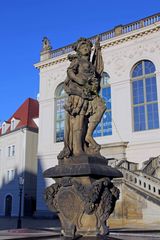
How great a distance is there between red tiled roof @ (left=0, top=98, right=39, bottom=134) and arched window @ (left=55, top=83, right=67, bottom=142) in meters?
5.95

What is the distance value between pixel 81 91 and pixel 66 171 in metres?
1.78

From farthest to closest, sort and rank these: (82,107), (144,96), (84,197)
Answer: (144,96), (82,107), (84,197)

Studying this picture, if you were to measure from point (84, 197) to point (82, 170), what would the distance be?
0.51m

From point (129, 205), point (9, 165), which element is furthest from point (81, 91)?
point (9, 165)

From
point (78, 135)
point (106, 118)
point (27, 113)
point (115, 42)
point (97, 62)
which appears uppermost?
point (115, 42)

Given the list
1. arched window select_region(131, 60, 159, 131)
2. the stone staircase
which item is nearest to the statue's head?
the stone staircase

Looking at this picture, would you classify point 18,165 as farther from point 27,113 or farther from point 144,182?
point 144,182

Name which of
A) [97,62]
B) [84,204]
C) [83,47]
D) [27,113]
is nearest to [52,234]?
[84,204]

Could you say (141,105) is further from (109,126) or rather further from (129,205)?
(129,205)

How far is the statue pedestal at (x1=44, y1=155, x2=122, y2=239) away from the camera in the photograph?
6.64 metres

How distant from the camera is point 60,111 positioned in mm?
36250

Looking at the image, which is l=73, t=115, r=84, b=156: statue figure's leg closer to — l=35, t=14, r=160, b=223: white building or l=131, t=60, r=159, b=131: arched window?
l=35, t=14, r=160, b=223: white building

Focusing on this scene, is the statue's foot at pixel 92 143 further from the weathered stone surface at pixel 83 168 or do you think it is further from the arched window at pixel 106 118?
the arched window at pixel 106 118

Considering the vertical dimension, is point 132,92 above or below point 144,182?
above
